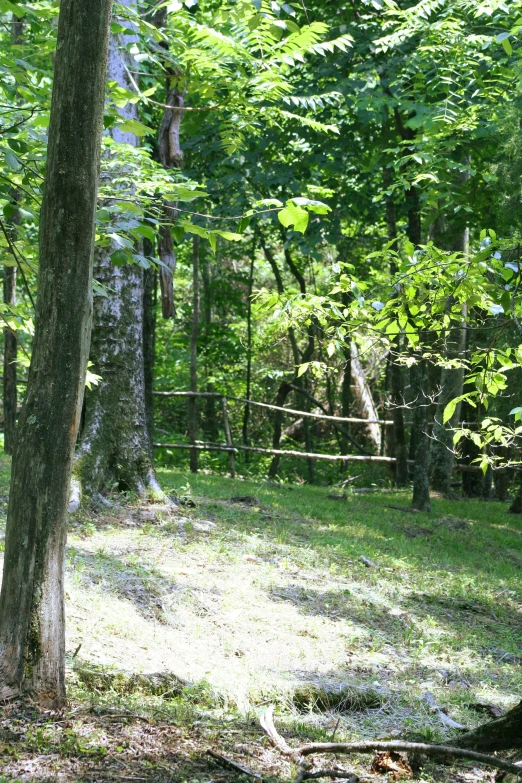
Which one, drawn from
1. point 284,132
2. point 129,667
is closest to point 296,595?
point 129,667

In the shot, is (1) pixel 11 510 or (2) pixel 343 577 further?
(2) pixel 343 577

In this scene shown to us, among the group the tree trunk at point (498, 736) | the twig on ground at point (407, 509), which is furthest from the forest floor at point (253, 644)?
the twig on ground at point (407, 509)

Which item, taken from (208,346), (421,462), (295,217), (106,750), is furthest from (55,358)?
(208,346)

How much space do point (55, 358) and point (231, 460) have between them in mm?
10387

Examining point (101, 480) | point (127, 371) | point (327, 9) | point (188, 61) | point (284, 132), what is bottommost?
point (101, 480)

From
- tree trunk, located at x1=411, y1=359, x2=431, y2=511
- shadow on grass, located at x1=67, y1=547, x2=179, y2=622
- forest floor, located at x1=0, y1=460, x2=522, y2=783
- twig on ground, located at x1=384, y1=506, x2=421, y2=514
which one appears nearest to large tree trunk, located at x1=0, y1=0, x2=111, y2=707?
forest floor, located at x1=0, y1=460, x2=522, y2=783

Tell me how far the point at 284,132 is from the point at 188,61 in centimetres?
389

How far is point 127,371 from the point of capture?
724 cm

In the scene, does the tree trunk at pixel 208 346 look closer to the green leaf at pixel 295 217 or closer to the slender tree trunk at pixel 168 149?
the slender tree trunk at pixel 168 149

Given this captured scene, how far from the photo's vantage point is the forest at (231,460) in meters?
2.72

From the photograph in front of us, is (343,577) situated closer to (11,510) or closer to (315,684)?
(315,684)

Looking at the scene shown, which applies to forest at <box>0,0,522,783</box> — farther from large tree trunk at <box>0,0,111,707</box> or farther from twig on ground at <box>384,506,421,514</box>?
twig on ground at <box>384,506,421,514</box>

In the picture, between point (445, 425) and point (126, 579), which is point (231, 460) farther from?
point (126, 579)

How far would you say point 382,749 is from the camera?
2787mm
